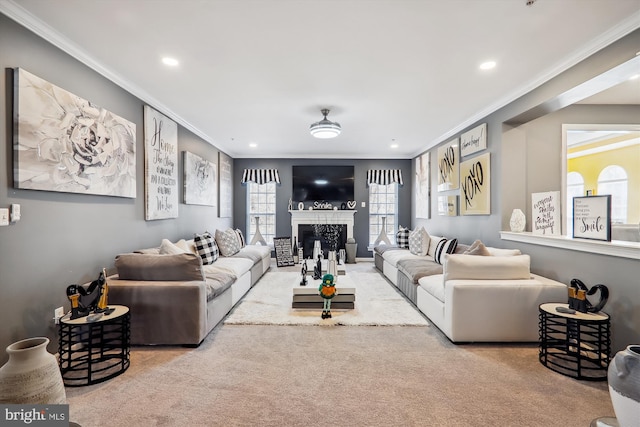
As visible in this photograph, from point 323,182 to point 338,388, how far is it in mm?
5783

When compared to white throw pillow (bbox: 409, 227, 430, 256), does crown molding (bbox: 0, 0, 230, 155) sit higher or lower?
higher

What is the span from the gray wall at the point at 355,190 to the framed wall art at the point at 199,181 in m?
1.39

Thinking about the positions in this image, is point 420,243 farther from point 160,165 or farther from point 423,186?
point 160,165

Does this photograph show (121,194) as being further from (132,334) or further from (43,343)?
(43,343)

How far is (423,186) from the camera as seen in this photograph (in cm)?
664

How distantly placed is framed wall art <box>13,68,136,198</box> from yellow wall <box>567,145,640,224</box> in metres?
8.01

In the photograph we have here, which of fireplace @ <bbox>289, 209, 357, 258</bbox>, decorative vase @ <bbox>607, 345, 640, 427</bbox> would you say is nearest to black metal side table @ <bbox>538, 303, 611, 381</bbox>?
decorative vase @ <bbox>607, 345, 640, 427</bbox>

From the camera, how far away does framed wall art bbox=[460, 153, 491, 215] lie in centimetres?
410

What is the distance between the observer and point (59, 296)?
8.32 feet

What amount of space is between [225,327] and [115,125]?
2459mm

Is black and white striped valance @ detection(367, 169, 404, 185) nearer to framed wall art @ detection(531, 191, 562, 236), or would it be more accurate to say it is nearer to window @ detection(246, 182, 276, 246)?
window @ detection(246, 182, 276, 246)

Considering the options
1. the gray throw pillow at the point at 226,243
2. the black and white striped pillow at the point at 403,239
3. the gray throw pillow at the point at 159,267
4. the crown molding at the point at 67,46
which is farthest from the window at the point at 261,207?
the gray throw pillow at the point at 159,267

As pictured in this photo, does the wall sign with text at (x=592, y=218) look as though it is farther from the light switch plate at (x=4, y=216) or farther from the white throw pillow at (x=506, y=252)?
the light switch plate at (x=4, y=216)
